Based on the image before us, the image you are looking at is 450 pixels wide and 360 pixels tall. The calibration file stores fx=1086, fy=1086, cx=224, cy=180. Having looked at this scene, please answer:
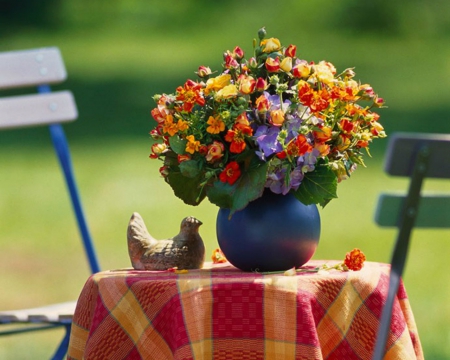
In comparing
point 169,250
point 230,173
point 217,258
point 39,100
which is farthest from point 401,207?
point 39,100

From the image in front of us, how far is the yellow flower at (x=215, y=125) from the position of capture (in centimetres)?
277

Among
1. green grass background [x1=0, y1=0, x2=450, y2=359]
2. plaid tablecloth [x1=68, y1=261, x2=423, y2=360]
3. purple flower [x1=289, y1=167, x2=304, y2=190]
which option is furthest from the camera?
green grass background [x1=0, y1=0, x2=450, y2=359]

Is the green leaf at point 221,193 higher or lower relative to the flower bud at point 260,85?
lower

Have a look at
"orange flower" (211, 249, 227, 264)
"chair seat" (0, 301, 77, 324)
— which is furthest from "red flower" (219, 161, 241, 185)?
"chair seat" (0, 301, 77, 324)

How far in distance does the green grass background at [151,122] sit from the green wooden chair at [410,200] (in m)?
2.59

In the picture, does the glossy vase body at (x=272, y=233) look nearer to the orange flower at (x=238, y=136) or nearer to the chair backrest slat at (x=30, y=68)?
the orange flower at (x=238, y=136)

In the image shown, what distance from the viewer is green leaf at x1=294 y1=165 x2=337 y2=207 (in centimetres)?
281

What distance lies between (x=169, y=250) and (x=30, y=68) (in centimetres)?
150

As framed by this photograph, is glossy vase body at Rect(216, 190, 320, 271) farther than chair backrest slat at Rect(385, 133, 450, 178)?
Yes

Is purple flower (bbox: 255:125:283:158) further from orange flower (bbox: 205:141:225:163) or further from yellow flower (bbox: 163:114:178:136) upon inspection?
yellow flower (bbox: 163:114:178:136)

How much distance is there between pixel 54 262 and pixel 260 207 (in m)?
3.96

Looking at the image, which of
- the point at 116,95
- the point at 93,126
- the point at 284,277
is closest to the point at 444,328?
the point at 284,277

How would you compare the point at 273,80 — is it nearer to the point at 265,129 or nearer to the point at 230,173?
the point at 265,129

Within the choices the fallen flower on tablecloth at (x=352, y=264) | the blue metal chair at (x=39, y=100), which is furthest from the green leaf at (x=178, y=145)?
the blue metal chair at (x=39, y=100)
